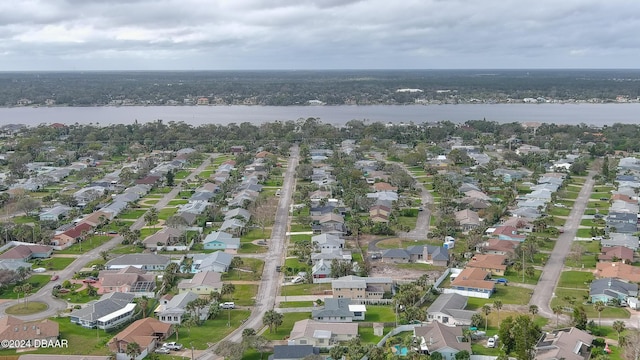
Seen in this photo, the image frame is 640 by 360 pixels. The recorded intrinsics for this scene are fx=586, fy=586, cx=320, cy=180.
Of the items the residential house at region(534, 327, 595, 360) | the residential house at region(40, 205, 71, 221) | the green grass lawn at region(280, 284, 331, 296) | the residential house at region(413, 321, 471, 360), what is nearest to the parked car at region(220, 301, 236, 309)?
the green grass lawn at region(280, 284, 331, 296)

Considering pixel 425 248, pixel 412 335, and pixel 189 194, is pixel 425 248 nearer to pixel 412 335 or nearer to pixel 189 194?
pixel 412 335

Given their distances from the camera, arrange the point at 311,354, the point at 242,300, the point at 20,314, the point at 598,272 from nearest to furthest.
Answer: the point at 311,354 → the point at 20,314 → the point at 242,300 → the point at 598,272

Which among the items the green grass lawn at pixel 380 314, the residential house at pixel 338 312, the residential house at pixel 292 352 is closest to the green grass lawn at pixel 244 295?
the residential house at pixel 338 312

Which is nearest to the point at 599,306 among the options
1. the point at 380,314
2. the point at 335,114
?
the point at 380,314

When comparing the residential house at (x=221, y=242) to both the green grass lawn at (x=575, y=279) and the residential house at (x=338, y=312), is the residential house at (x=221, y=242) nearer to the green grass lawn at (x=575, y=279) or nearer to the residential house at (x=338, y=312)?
Result: the residential house at (x=338, y=312)

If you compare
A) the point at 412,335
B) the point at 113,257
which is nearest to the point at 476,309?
the point at 412,335
